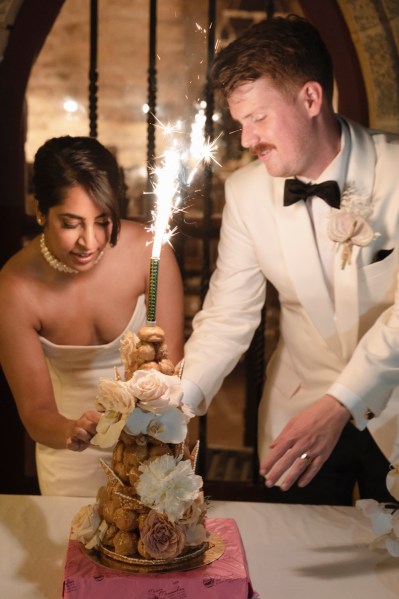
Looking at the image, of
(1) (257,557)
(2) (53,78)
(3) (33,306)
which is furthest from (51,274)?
(1) (257,557)

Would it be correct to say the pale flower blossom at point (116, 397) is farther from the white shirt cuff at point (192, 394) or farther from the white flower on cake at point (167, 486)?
the white shirt cuff at point (192, 394)

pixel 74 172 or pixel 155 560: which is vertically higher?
pixel 74 172

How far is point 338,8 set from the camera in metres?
2.92

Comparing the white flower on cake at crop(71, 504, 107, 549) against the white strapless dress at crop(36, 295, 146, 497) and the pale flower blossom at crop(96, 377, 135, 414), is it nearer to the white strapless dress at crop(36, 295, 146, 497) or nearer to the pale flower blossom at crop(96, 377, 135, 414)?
the pale flower blossom at crop(96, 377, 135, 414)

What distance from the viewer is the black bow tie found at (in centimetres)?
251

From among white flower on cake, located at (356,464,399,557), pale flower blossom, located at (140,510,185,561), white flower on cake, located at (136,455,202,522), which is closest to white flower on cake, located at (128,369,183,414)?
white flower on cake, located at (136,455,202,522)

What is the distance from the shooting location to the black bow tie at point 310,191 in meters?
2.51

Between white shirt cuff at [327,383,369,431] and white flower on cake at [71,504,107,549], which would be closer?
white flower on cake at [71,504,107,549]

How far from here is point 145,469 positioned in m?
1.64

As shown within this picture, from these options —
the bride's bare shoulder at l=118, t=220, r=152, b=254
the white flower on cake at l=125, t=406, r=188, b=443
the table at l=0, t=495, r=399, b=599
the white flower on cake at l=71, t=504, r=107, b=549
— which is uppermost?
the bride's bare shoulder at l=118, t=220, r=152, b=254

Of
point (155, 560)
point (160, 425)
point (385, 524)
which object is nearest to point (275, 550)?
point (385, 524)

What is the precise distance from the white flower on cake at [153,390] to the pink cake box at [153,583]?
0.31m

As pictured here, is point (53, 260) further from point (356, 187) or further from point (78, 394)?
point (356, 187)

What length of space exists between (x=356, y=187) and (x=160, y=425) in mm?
1173
